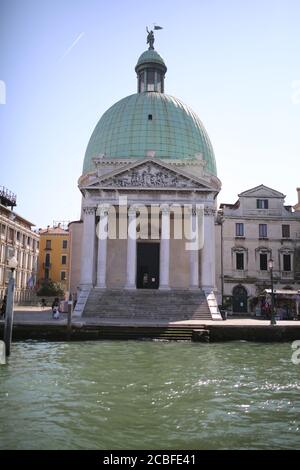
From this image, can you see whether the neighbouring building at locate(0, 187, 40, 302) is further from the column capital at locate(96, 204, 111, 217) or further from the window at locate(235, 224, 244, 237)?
the window at locate(235, 224, 244, 237)

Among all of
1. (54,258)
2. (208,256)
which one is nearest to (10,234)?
(54,258)

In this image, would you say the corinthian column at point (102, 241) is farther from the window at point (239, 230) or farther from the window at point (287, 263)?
the window at point (287, 263)

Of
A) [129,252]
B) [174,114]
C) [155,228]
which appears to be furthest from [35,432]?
[174,114]

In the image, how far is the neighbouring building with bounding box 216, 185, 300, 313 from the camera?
3600 cm

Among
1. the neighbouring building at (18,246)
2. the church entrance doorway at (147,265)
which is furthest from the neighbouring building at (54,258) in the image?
the church entrance doorway at (147,265)

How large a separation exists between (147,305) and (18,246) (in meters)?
29.8

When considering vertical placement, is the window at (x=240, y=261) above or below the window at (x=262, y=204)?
below

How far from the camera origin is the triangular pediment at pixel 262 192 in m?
37.1

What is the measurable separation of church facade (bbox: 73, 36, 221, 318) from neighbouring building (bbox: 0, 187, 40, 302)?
13.4 m

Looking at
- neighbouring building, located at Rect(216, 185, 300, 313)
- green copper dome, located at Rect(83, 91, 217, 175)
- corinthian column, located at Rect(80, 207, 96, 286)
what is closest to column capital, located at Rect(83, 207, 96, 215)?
corinthian column, located at Rect(80, 207, 96, 286)

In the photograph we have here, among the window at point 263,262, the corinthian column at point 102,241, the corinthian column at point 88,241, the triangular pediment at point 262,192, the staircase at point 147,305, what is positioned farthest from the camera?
the triangular pediment at point 262,192

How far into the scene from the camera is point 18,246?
50.8 m

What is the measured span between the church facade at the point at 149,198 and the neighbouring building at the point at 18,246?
13413mm
